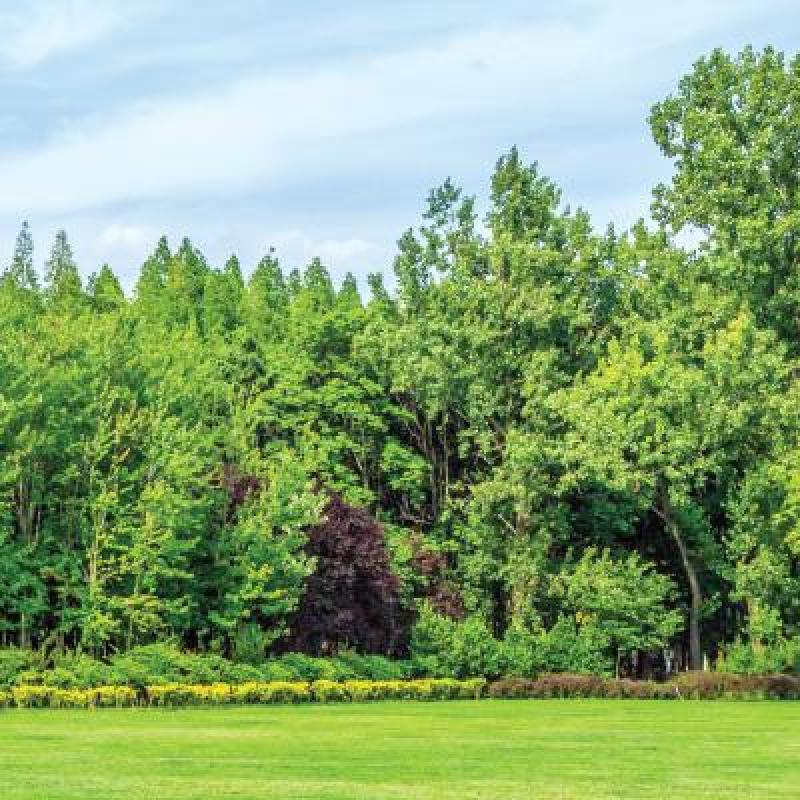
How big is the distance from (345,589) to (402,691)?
5.09 meters

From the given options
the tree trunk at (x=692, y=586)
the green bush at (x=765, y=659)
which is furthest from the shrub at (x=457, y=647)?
the green bush at (x=765, y=659)

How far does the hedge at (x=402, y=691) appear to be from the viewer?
41312mm

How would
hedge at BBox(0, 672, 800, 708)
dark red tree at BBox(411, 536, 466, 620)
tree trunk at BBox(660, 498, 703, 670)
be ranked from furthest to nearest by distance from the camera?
tree trunk at BBox(660, 498, 703, 670) → dark red tree at BBox(411, 536, 466, 620) → hedge at BBox(0, 672, 800, 708)

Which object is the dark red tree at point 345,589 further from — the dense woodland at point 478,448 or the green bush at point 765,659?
the green bush at point 765,659

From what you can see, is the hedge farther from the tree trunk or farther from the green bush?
the tree trunk

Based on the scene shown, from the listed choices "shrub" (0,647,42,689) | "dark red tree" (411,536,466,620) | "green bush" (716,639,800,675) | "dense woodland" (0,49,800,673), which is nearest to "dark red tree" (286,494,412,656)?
"dense woodland" (0,49,800,673)

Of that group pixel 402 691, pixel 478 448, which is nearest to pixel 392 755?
pixel 402 691

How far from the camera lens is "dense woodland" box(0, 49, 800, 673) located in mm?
49562

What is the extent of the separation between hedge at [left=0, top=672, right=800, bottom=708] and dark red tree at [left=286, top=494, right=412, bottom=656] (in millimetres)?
3294

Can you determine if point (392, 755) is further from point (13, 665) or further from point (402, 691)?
point (402, 691)

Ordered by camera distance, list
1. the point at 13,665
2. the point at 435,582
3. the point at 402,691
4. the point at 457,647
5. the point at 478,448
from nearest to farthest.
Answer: the point at 13,665 < the point at 402,691 < the point at 457,647 < the point at 435,582 < the point at 478,448

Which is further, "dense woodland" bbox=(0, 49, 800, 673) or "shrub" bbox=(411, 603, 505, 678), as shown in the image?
Answer: "shrub" bbox=(411, 603, 505, 678)

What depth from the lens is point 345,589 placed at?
5338cm

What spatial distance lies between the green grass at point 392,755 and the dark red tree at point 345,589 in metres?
12.3
